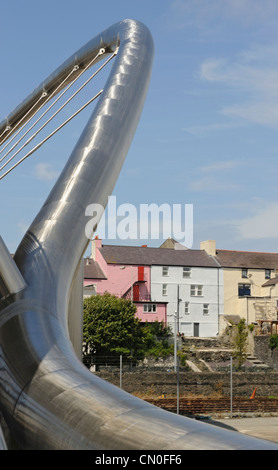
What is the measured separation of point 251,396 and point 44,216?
35606mm

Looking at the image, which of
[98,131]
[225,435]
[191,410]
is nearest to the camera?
[225,435]

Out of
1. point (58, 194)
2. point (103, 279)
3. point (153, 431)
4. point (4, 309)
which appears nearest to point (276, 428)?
point (58, 194)

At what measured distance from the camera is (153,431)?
614 cm

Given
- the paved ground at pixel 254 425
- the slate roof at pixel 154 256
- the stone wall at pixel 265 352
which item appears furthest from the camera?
the slate roof at pixel 154 256

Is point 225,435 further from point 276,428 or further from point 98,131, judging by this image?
point 276,428

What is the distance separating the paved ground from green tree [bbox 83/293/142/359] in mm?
18403

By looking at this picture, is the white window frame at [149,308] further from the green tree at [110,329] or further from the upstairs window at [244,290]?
the upstairs window at [244,290]

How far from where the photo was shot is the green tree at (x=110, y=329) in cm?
5219

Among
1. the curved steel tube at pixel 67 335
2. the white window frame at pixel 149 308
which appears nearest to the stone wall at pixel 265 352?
the white window frame at pixel 149 308

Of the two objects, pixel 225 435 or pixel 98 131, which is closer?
pixel 225 435

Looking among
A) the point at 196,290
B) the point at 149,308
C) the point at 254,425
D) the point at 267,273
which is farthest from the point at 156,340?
the point at 254,425

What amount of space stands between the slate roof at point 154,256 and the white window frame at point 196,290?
6.92 ft

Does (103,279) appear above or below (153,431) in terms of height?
above

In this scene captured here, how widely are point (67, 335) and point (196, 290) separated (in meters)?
61.6
